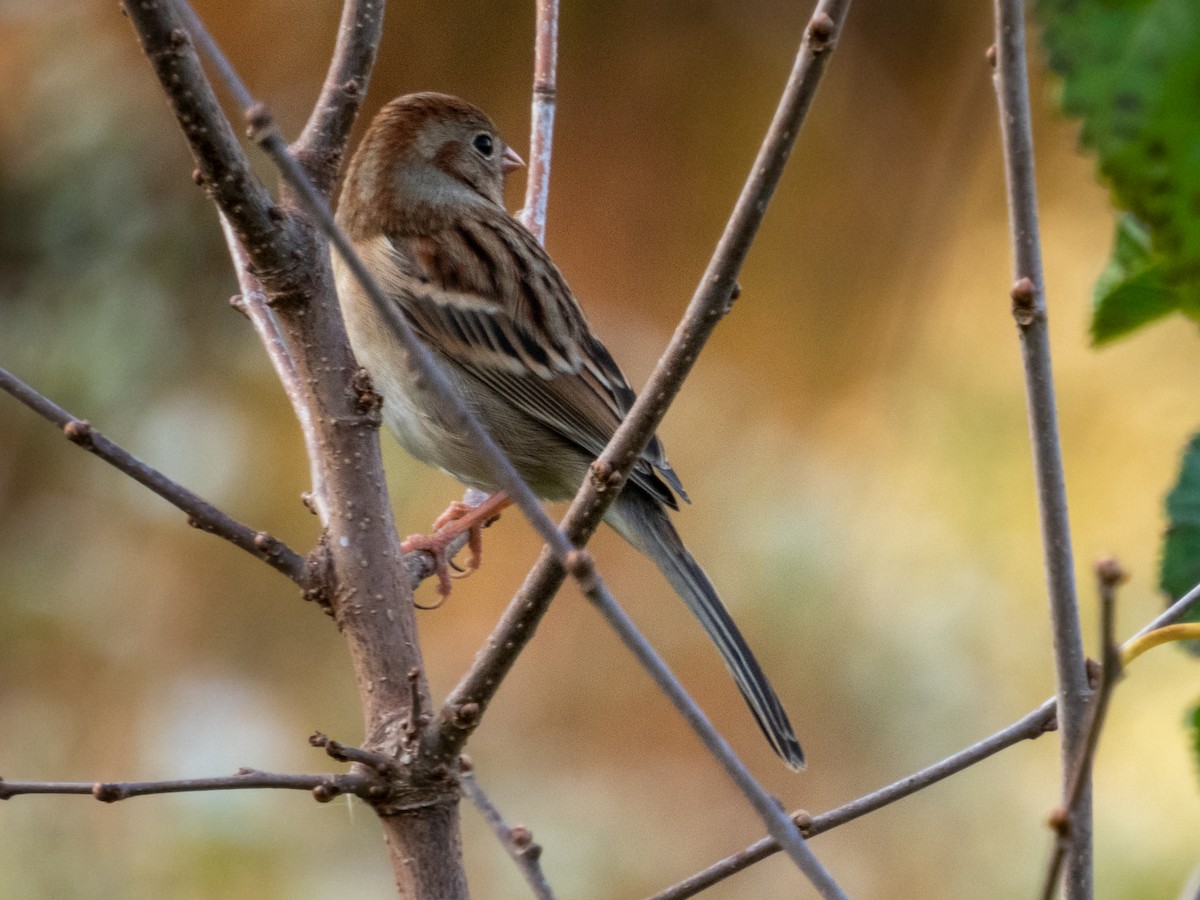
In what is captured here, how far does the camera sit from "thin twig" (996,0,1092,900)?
93cm

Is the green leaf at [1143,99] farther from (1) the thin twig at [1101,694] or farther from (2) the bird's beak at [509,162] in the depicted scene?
(2) the bird's beak at [509,162]

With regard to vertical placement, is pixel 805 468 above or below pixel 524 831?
above

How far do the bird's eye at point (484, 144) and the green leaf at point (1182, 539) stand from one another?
219 centimetres

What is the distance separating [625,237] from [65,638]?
211 cm

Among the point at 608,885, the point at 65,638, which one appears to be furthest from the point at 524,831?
the point at 65,638

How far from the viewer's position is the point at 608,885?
3.79m

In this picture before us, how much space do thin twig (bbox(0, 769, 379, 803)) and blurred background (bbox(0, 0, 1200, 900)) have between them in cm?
253

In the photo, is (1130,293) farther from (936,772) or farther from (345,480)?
(345,480)

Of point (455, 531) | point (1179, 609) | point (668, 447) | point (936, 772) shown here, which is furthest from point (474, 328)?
point (1179, 609)

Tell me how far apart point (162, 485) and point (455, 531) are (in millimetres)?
978

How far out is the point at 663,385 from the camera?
1153mm

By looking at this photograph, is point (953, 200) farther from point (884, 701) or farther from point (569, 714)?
point (569, 714)

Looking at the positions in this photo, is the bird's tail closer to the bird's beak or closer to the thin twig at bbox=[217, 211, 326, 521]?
the thin twig at bbox=[217, 211, 326, 521]

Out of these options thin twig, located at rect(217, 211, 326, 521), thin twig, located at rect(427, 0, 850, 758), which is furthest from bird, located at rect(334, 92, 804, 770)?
thin twig, located at rect(427, 0, 850, 758)
